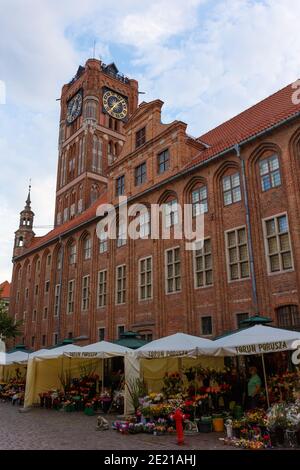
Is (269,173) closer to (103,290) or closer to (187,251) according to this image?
(187,251)

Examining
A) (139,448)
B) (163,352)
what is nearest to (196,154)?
(163,352)

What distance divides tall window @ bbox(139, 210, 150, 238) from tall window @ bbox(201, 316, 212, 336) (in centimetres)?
688

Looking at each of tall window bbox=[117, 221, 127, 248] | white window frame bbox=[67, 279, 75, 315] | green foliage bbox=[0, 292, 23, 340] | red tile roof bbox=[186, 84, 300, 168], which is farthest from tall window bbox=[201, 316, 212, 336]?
green foliage bbox=[0, 292, 23, 340]

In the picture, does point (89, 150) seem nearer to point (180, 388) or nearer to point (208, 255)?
point (208, 255)

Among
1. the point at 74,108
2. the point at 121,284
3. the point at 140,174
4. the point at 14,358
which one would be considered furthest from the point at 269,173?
the point at 74,108

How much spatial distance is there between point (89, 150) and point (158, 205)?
24.6m

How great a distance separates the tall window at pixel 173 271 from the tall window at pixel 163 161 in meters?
5.38

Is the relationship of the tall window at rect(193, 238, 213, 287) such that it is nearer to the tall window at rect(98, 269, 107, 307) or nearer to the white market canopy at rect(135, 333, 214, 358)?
the white market canopy at rect(135, 333, 214, 358)

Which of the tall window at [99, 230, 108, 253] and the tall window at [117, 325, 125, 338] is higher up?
the tall window at [99, 230, 108, 253]

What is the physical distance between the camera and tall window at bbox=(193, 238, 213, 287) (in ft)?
64.2

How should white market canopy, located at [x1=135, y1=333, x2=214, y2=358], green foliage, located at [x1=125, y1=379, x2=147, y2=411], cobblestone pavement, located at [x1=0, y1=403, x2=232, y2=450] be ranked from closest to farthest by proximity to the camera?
cobblestone pavement, located at [x1=0, y1=403, x2=232, y2=450] → white market canopy, located at [x1=135, y1=333, x2=214, y2=358] → green foliage, located at [x1=125, y1=379, x2=147, y2=411]

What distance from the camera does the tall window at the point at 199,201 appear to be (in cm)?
2075

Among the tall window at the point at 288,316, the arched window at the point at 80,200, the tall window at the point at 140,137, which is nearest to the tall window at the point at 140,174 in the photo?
the tall window at the point at 140,137

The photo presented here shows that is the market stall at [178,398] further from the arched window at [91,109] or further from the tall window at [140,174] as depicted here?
the arched window at [91,109]
